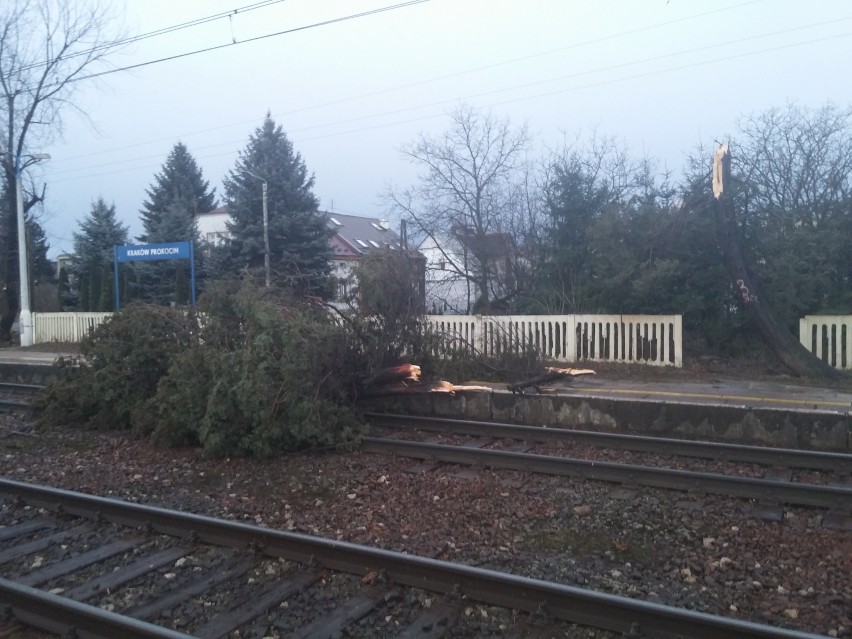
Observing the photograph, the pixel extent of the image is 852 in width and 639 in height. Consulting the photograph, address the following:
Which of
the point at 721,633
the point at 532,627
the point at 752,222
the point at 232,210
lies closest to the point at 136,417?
the point at 532,627

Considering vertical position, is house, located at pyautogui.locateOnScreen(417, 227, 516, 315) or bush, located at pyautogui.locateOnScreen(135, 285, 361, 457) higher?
house, located at pyautogui.locateOnScreen(417, 227, 516, 315)

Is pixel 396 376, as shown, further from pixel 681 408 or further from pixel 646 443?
pixel 681 408

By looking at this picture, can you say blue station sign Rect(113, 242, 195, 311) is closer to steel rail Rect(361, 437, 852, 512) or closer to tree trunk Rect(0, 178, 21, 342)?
tree trunk Rect(0, 178, 21, 342)

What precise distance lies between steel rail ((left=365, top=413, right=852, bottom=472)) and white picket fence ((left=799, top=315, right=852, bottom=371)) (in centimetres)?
741

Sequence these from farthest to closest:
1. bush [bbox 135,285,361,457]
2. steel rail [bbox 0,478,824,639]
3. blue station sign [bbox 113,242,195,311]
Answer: blue station sign [bbox 113,242,195,311], bush [bbox 135,285,361,457], steel rail [bbox 0,478,824,639]

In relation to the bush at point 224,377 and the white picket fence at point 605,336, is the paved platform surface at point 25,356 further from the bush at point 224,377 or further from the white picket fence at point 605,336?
the bush at point 224,377

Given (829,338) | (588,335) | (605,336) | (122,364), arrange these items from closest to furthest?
(122,364) → (829,338) → (605,336) → (588,335)

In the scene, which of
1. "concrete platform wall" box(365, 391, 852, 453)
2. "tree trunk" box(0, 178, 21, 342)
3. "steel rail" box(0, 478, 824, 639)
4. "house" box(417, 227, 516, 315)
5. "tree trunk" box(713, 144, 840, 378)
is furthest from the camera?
"tree trunk" box(0, 178, 21, 342)

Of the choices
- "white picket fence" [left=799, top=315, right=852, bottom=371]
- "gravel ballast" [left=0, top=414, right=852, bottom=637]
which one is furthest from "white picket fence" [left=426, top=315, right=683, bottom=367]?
"gravel ballast" [left=0, top=414, right=852, bottom=637]

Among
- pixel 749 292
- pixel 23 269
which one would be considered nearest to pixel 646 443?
pixel 749 292

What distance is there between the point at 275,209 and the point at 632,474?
80.9 feet

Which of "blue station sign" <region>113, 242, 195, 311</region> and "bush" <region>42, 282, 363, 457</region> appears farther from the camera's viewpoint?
"blue station sign" <region>113, 242, 195, 311</region>

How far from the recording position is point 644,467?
8.47 m

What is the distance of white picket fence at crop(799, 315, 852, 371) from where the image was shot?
15.5 meters
